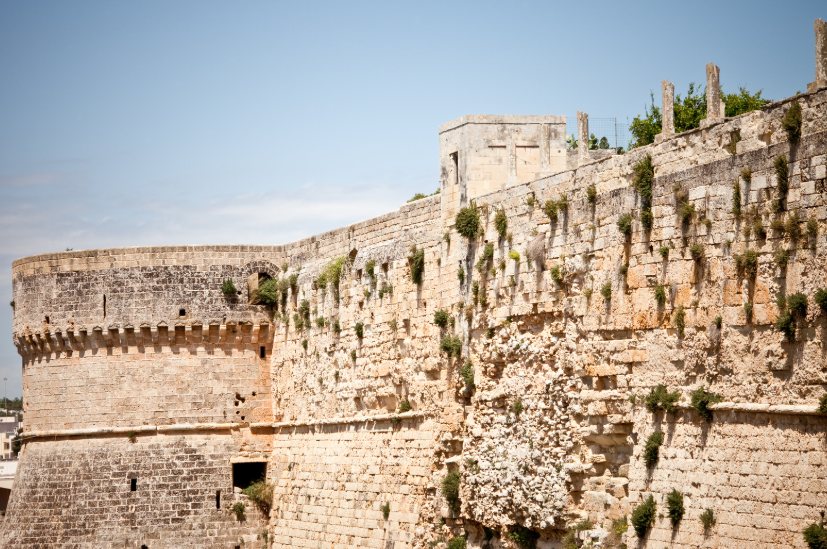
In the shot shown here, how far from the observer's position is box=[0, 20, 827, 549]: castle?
15.4 m

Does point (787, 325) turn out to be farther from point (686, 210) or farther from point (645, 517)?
point (645, 517)

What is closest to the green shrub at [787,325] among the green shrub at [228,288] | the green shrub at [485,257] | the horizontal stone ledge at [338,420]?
the green shrub at [485,257]

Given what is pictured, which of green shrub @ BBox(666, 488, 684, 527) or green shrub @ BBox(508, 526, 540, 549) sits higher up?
green shrub @ BBox(666, 488, 684, 527)

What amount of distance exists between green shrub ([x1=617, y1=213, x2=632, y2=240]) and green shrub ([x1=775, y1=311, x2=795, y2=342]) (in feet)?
10.1

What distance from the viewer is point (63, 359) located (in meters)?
28.5

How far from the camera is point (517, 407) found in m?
20.0

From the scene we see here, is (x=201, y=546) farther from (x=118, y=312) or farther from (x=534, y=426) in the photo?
(x=534, y=426)

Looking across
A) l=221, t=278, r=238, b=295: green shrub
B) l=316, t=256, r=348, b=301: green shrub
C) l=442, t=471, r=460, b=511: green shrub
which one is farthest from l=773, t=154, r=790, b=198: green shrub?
l=221, t=278, r=238, b=295: green shrub

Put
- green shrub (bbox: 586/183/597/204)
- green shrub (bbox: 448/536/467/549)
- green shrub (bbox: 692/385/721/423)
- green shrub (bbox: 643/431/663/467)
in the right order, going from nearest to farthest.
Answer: green shrub (bbox: 692/385/721/423) < green shrub (bbox: 643/431/663/467) < green shrub (bbox: 586/183/597/204) < green shrub (bbox: 448/536/467/549)

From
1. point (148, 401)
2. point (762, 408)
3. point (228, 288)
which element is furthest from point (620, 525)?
point (148, 401)

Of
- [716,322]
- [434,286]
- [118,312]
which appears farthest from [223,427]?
[716,322]

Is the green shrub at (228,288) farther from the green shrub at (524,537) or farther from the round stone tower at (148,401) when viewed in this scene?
the green shrub at (524,537)

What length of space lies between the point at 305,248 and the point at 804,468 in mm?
14844

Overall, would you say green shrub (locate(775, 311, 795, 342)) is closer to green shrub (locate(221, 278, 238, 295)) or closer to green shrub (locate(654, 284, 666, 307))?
green shrub (locate(654, 284, 666, 307))
